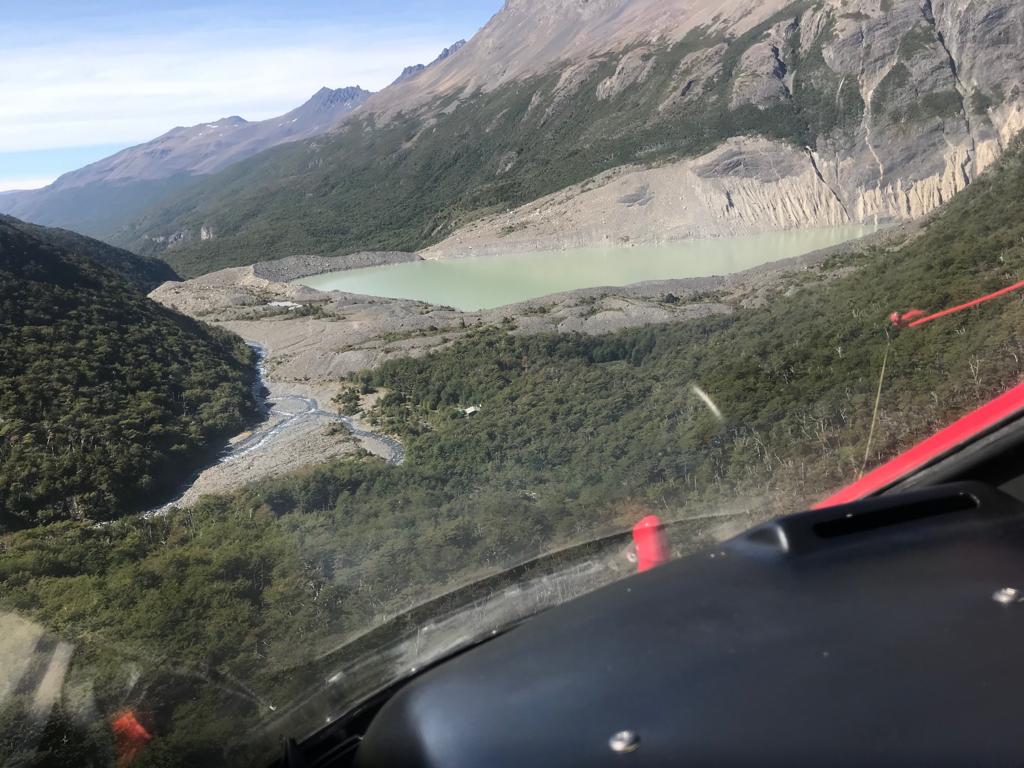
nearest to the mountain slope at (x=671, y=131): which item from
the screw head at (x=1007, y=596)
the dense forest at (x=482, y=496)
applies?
the dense forest at (x=482, y=496)

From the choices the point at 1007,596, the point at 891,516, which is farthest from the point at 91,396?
the point at 1007,596

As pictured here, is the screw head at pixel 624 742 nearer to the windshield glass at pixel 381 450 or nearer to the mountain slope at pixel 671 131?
the windshield glass at pixel 381 450

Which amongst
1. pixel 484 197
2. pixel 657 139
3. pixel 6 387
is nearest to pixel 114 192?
pixel 484 197

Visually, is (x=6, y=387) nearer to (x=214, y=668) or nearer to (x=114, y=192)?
(x=214, y=668)

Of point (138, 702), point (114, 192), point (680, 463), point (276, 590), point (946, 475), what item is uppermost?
point (114, 192)

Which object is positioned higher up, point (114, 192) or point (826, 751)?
point (114, 192)

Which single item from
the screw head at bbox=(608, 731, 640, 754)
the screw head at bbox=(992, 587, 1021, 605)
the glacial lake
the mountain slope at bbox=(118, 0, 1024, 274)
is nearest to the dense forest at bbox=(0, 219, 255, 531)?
the screw head at bbox=(608, 731, 640, 754)
